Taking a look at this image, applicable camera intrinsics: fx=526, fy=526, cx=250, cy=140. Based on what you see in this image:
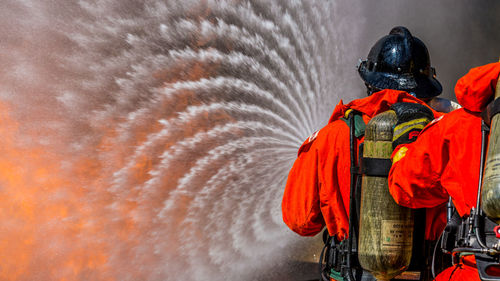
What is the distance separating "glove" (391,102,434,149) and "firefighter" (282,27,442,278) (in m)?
0.23

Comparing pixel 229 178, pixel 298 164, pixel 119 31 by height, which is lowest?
pixel 229 178

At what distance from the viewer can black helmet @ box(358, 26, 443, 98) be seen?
3.26 metres

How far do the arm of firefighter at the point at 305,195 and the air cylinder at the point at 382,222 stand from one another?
0.45m

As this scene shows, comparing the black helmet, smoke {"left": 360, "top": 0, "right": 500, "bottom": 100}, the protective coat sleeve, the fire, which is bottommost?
the fire

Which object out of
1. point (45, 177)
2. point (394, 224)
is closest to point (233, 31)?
point (45, 177)

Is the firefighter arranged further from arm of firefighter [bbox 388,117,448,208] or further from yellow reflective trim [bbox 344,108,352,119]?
arm of firefighter [bbox 388,117,448,208]

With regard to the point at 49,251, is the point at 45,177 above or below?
above

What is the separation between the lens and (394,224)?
263 cm

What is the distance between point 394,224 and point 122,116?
4.54m

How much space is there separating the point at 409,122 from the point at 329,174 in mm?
618

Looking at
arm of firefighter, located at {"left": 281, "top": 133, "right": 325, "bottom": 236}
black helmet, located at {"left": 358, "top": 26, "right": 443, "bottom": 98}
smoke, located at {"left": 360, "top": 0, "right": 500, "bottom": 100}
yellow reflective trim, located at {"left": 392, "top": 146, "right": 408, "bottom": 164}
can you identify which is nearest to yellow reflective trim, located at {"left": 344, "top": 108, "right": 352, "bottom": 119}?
arm of firefighter, located at {"left": 281, "top": 133, "right": 325, "bottom": 236}

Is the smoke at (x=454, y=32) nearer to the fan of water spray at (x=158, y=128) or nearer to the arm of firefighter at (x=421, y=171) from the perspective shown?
the fan of water spray at (x=158, y=128)

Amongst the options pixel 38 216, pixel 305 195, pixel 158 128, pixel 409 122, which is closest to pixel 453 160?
pixel 409 122

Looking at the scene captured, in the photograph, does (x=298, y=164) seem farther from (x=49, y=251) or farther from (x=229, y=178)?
(x=229, y=178)
